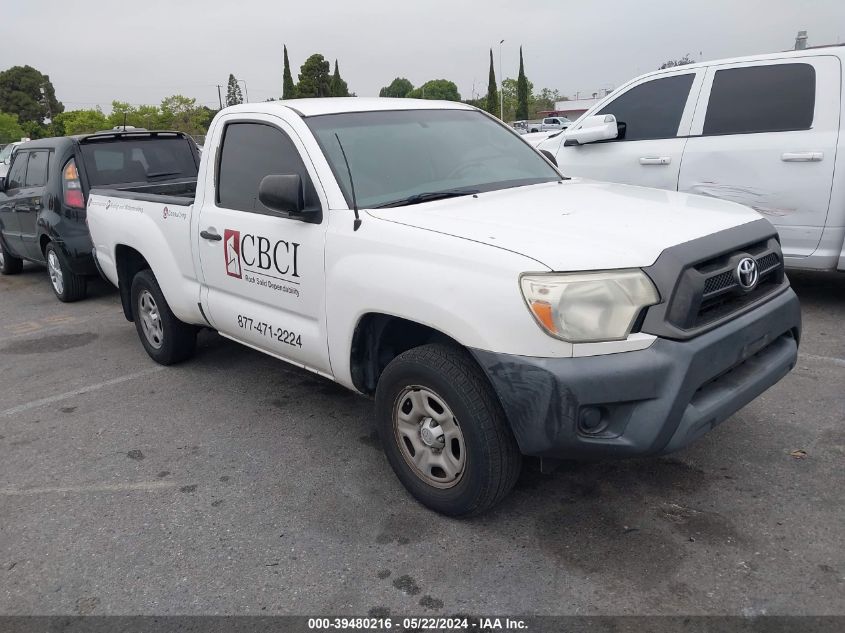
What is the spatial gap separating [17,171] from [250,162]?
246 inches

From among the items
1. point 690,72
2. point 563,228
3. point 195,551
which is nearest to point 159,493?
point 195,551

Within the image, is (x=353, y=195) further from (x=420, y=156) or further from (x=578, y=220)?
(x=578, y=220)

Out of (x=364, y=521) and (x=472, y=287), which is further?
(x=364, y=521)

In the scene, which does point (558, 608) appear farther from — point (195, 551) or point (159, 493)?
point (159, 493)

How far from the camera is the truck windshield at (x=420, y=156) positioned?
350cm

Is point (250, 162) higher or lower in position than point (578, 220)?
higher

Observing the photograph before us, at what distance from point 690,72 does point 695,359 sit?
4.33m

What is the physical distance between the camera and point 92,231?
5801 millimetres

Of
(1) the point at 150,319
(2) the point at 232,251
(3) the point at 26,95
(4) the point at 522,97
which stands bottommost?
(1) the point at 150,319

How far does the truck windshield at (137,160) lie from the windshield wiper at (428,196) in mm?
4988

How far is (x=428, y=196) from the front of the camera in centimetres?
348

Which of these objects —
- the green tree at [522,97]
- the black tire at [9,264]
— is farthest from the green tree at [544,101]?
the black tire at [9,264]

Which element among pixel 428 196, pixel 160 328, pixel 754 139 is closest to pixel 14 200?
pixel 160 328

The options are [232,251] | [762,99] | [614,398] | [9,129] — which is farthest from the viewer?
[9,129]
